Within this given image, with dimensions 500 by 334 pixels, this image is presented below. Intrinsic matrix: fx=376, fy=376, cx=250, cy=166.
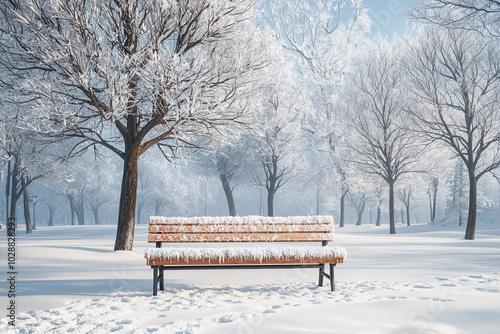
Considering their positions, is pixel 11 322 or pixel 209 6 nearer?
pixel 11 322

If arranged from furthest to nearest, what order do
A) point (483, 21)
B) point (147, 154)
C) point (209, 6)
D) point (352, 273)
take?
point (147, 154), point (483, 21), point (209, 6), point (352, 273)

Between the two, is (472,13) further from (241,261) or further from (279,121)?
(279,121)

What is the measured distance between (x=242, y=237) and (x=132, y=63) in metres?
4.54

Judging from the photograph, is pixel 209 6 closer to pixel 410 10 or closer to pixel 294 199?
pixel 410 10

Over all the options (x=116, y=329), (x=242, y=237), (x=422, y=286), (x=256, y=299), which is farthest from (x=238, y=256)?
(x=422, y=286)

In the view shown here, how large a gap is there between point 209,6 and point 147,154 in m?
5.81

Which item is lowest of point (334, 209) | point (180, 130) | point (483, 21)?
point (334, 209)

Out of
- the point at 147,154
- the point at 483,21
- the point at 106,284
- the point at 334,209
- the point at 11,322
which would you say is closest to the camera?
the point at 11,322

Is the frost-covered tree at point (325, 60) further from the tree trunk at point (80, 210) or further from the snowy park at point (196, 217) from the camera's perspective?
the tree trunk at point (80, 210)

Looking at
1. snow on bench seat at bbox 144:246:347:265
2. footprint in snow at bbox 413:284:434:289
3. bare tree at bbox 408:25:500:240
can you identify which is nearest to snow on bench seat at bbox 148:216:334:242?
snow on bench seat at bbox 144:246:347:265

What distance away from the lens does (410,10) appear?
11375mm

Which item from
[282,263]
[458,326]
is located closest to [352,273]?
[282,263]

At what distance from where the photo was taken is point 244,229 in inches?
210

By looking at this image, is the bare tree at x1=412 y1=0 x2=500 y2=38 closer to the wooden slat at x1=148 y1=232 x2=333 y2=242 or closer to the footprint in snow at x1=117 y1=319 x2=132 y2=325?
the wooden slat at x1=148 y1=232 x2=333 y2=242
